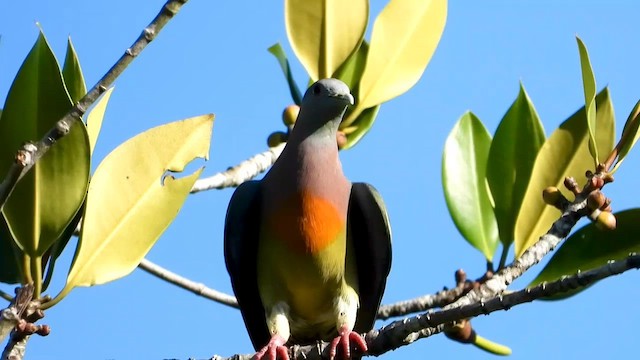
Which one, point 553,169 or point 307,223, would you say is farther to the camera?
point 553,169

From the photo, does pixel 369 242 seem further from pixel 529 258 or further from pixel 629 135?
pixel 629 135

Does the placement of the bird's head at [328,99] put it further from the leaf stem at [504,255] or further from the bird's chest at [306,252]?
the leaf stem at [504,255]

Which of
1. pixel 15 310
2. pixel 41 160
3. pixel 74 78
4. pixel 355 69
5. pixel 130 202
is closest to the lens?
pixel 15 310

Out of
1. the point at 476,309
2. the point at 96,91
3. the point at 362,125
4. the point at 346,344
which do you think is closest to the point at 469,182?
the point at 362,125

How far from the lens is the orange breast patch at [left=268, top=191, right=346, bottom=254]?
3.73 m

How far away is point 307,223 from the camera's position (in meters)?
3.73

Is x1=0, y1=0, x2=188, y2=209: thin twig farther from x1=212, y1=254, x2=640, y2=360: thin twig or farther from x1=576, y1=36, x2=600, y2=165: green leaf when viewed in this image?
x1=576, y1=36, x2=600, y2=165: green leaf

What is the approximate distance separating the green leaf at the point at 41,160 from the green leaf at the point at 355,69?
1.42 meters

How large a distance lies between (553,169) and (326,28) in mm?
1052

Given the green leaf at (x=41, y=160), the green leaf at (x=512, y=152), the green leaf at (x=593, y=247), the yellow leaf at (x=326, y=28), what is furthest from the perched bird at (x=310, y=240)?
the green leaf at (x=41, y=160)

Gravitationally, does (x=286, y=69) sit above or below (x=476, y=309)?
above

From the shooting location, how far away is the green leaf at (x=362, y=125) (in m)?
4.38

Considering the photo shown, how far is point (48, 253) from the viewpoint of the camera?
10.7ft

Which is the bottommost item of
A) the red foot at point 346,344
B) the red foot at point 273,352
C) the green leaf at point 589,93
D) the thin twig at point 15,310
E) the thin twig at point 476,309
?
the thin twig at point 476,309
